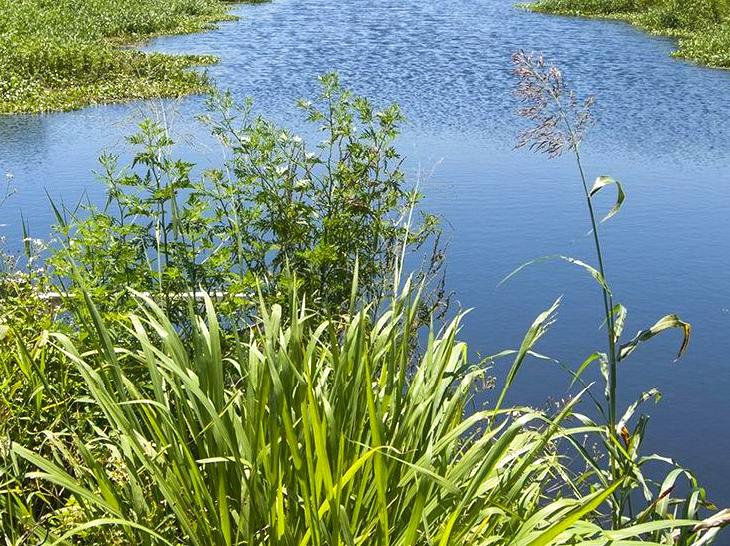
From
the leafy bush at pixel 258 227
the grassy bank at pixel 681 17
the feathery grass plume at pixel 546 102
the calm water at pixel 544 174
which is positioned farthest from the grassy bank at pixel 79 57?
the grassy bank at pixel 681 17

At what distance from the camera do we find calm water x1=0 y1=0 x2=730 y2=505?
7781 mm

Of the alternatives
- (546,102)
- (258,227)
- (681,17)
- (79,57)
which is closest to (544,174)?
(258,227)

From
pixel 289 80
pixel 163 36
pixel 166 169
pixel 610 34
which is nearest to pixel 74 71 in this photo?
pixel 289 80

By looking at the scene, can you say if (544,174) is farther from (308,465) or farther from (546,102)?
(308,465)

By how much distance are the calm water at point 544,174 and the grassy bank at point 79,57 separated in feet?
2.72

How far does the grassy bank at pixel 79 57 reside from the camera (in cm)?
1838

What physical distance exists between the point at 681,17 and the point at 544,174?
18112 mm

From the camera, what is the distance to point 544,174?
42.0 ft

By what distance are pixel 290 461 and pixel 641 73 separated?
1949 centimetres

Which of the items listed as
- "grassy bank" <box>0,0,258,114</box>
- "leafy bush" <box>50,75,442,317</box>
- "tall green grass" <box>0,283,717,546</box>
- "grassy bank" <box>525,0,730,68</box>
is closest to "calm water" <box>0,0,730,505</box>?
"leafy bush" <box>50,75,442,317</box>

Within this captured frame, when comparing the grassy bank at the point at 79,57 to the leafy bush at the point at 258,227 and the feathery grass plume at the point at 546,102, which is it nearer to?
the leafy bush at the point at 258,227

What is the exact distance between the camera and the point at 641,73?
69.9 ft

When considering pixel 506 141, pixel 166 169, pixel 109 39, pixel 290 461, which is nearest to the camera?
pixel 290 461

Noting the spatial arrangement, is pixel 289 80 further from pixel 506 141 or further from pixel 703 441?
pixel 703 441
